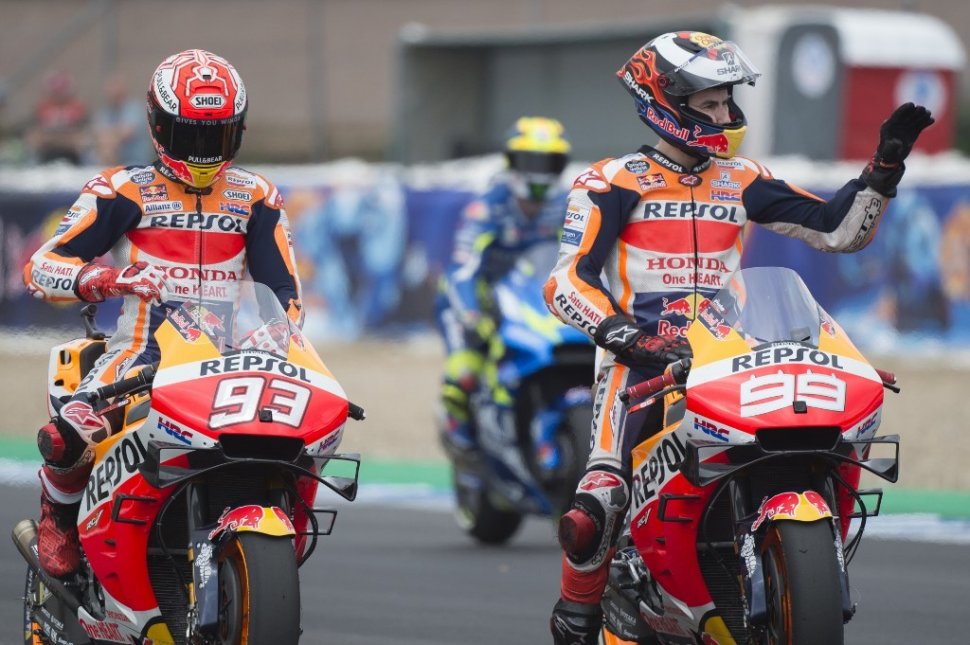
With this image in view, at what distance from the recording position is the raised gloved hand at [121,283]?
6.08 m

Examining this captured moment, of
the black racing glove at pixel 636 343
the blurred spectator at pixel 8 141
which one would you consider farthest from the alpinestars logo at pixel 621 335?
the blurred spectator at pixel 8 141

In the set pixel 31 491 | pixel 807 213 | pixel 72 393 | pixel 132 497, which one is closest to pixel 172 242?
pixel 72 393

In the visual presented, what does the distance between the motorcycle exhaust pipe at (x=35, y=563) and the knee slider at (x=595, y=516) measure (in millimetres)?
1659

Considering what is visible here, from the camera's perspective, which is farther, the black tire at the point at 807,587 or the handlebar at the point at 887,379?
the handlebar at the point at 887,379

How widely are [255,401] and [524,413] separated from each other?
482 cm

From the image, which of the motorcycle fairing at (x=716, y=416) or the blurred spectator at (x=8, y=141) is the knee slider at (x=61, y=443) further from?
the blurred spectator at (x=8, y=141)

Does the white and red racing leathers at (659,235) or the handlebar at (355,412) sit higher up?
the white and red racing leathers at (659,235)

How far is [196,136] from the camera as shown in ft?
21.3

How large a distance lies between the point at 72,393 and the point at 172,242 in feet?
2.03

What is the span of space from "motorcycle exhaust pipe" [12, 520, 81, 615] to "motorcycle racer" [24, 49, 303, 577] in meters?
0.05

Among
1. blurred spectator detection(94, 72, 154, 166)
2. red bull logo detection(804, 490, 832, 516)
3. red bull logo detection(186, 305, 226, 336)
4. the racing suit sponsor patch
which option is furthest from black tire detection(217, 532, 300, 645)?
blurred spectator detection(94, 72, 154, 166)

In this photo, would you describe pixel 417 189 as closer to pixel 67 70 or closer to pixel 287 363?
pixel 67 70

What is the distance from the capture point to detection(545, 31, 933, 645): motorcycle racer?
639cm

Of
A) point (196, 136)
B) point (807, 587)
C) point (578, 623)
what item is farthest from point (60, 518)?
point (807, 587)
